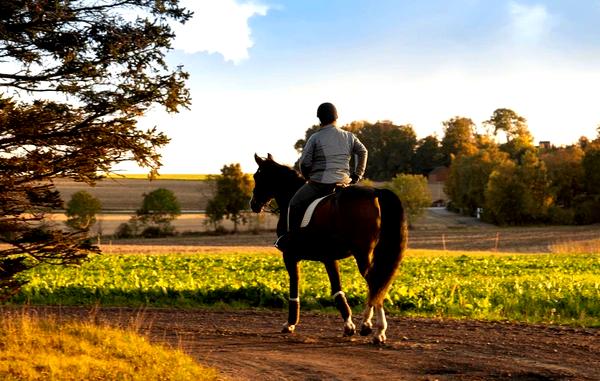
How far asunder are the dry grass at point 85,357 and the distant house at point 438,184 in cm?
10941

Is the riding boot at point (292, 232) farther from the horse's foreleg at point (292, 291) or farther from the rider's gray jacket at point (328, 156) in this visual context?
the rider's gray jacket at point (328, 156)

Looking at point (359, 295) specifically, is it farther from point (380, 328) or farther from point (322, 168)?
point (322, 168)

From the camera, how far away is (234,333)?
10.9 metres

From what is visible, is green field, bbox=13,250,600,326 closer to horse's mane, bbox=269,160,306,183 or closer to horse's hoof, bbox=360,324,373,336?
horse's hoof, bbox=360,324,373,336

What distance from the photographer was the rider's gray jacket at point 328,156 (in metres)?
10.0

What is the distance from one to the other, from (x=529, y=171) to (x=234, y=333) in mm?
76742

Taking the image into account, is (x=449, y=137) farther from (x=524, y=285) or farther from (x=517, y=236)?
(x=524, y=285)

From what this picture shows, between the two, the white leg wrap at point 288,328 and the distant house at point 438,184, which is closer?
the white leg wrap at point 288,328

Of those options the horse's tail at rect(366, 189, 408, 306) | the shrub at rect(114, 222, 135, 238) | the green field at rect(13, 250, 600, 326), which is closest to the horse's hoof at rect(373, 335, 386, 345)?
the horse's tail at rect(366, 189, 408, 306)

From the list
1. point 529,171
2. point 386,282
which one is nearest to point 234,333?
point 386,282

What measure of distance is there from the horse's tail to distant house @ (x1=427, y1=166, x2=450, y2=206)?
108 metres

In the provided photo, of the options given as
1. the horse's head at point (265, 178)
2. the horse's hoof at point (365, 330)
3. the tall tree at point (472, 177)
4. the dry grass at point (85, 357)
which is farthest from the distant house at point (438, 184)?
the dry grass at point (85, 357)

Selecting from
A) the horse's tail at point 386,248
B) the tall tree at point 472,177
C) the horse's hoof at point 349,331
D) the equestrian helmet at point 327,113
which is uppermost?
the tall tree at point 472,177

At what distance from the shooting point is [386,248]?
9469mm
